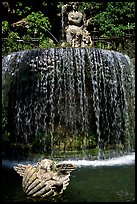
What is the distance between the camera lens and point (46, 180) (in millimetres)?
6559

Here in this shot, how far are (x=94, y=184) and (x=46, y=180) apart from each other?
1.46 m

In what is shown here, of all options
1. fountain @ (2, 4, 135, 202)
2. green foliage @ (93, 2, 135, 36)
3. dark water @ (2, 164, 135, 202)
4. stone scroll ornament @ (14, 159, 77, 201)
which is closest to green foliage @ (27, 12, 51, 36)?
green foliage @ (93, 2, 135, 36)

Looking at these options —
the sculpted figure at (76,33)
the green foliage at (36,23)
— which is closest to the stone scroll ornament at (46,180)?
the sculpted figure at (76,33)

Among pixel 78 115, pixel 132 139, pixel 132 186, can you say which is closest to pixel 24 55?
pixel 78 115

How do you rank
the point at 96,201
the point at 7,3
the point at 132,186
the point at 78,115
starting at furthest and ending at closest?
the point at 7,3 < the point at 78,115 < the point at 132,186 < the point at 96,201

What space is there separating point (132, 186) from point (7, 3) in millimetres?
14935

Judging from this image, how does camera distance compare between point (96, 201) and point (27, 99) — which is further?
point (27, 99)

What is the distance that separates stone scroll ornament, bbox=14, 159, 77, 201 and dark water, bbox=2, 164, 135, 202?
0.16 metres

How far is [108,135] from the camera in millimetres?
Result: 11680

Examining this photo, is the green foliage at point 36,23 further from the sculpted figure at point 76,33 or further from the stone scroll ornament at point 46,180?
the stone scroll ornament at point 46,180

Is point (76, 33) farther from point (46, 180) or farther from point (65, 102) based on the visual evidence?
point (46, 180)

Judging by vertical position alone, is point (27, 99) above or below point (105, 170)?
above

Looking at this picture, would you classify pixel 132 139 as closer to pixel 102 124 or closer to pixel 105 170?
pixel 102 124

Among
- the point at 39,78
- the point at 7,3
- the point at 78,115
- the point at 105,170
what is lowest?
the point at 105,170
